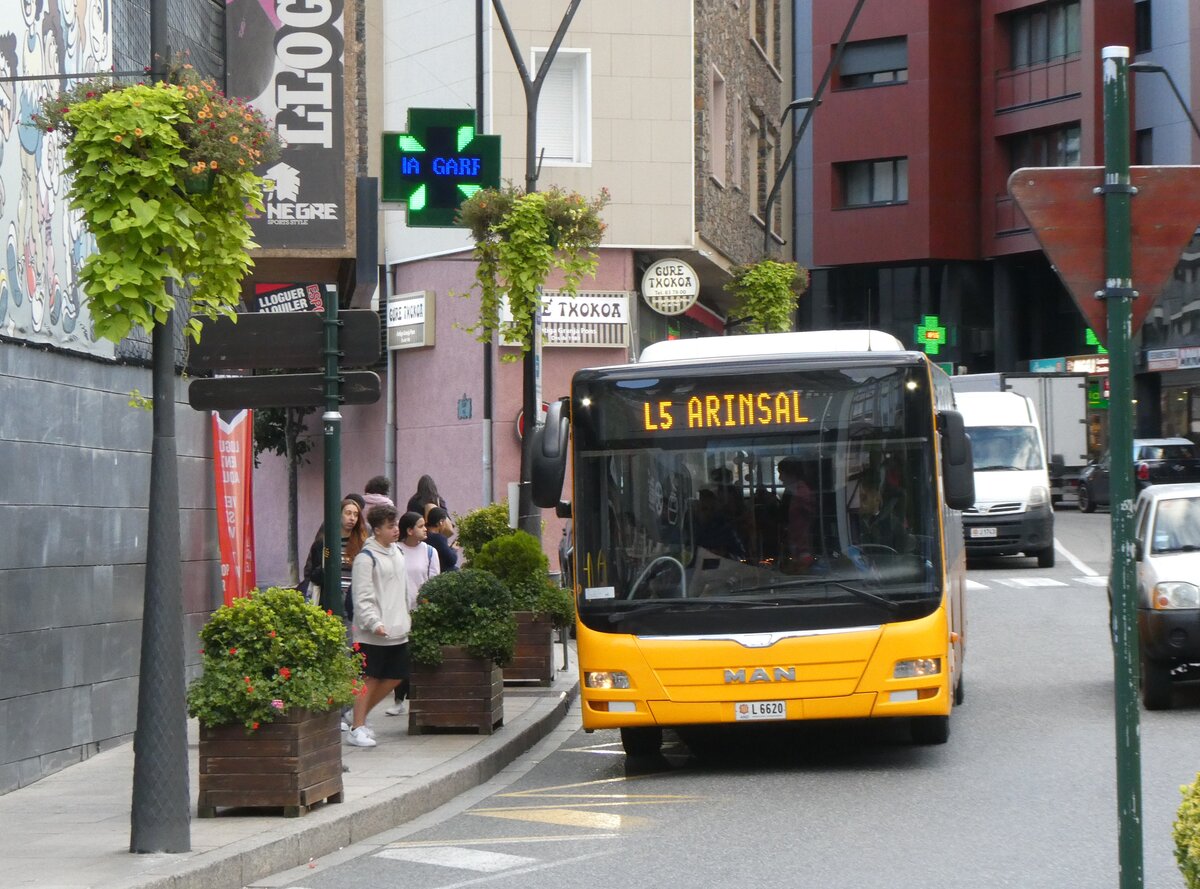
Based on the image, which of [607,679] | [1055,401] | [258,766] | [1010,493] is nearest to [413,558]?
[607,679]

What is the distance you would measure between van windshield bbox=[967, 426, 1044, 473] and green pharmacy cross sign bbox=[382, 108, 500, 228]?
15.7m

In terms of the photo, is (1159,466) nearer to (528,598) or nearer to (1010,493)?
(1010,493)

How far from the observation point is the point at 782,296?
31.6m

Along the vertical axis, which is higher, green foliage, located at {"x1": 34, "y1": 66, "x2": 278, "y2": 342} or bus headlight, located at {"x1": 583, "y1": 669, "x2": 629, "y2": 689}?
green foliage, located at {"x1": 34, "y1": 66, "x2": 278, "y2": 342}

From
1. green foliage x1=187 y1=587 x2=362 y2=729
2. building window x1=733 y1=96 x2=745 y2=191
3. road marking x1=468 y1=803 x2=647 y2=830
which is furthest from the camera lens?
building window x1=733 y1=96 x2=745 y2=191

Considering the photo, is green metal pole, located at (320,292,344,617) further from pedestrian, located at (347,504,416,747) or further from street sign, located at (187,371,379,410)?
pedestrian, located at (347,504,416,747)

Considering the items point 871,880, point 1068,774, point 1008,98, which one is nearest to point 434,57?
point 1068,774

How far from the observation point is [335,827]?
30.5 feet

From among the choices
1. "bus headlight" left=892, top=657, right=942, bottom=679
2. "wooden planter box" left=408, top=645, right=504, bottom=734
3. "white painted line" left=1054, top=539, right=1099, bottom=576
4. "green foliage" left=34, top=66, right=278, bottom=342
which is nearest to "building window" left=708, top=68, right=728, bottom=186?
Result: "white painted line" left=1054, top=539, right=1099, bottom=576

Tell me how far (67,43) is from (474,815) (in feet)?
19.2

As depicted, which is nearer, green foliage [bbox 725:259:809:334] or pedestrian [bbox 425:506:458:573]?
pedestrian [bbox 425:506:458:573]

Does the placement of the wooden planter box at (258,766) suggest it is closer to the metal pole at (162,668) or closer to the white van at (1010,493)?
the metal pole at (162,668)

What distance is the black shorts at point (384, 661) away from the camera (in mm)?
12914

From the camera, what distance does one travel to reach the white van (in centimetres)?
2928
